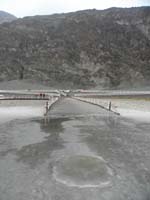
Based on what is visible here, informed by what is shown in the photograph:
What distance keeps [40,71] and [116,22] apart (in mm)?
42422

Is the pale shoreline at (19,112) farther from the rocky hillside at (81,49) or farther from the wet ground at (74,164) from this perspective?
the rocky hillside at (81,49)

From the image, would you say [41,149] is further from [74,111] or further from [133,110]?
[133,110]

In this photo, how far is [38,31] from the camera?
127 metres

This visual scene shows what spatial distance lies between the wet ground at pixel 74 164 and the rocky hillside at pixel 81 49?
3568 inches

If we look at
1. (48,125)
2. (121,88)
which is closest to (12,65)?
(121,88)

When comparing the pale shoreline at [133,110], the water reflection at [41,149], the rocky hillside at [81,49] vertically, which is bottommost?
the pale shoreline at [133,110]

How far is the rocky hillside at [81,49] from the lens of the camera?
114 m

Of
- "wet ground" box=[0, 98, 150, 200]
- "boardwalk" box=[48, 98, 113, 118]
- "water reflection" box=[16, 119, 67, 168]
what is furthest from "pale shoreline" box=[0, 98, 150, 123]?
"water reflection" box=[16, 119, 67, 168]

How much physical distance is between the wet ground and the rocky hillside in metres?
90.6

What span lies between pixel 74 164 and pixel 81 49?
111 metres

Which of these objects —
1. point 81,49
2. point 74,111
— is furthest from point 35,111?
point 81,49

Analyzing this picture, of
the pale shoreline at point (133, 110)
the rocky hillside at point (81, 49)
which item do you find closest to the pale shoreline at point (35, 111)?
the pale shoreline at point (133, 110)

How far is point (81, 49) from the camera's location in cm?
12225

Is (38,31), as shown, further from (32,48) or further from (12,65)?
(12,65)
